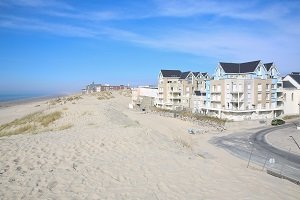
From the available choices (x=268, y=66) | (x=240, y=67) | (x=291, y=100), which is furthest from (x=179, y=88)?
(x=291, y=100)

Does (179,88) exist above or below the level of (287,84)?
below

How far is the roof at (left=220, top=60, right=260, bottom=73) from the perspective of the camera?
2354 inches

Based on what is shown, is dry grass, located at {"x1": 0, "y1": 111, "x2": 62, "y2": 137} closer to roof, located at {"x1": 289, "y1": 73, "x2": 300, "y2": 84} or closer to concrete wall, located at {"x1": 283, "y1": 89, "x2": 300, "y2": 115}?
concrete wall, located at {"x1": 283, "y1": 89, "x2": 300, "y2": 115}

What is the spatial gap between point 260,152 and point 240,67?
35.0 metres

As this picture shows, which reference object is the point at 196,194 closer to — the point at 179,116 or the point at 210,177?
the point at 210,177

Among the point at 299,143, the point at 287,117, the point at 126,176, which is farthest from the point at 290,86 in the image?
the point at 126,176

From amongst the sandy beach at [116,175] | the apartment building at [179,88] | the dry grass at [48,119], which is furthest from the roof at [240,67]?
the sandy beach at [116,175]

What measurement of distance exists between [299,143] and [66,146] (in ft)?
90.5

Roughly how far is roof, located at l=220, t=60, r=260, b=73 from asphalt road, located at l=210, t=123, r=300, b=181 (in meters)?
18.3

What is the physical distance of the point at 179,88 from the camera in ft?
249

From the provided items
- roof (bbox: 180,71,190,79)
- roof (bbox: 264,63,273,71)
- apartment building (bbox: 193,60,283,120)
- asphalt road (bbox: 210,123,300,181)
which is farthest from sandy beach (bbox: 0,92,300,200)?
roof (bbox: 180,71,190,79)

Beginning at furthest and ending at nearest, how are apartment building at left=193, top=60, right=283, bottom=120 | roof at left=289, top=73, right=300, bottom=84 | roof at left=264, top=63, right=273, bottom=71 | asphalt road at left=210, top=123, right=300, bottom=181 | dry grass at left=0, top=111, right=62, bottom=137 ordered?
roof at left=289, top=73, right=300, bottom=84 → roof at left=264, top=63, right=273, bottom=71 → apartment building at left=193, top=60, right=283, bottom=120 → dry grass at left=0, top=111, right=62, bottom=137 → asphalt road at left=210, top=123, right=300, bottom=181

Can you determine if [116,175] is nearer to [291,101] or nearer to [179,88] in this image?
[291,101]

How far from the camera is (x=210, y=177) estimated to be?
14.4 metres
